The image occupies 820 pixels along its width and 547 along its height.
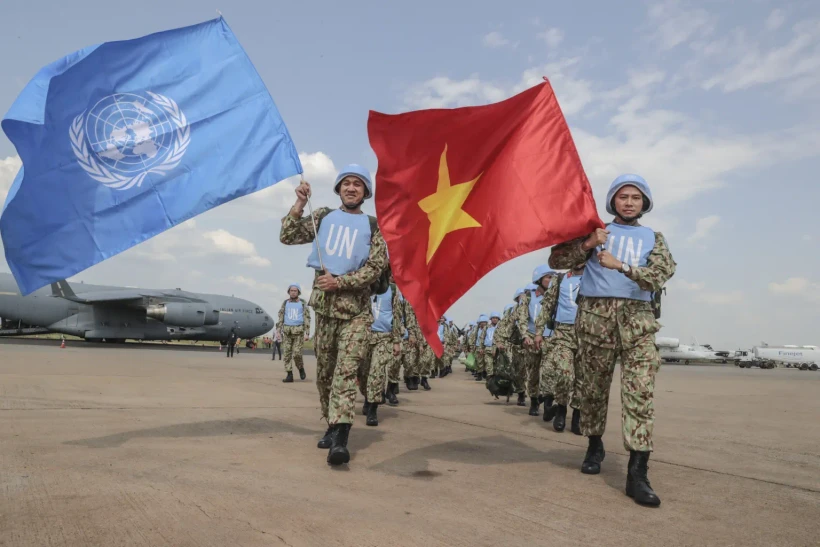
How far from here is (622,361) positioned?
420 cm

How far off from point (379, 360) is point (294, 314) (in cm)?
634

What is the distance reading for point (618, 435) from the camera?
6.58 m

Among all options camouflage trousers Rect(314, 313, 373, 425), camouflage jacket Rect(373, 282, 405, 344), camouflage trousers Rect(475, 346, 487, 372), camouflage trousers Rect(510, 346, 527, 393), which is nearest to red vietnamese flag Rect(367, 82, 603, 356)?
camouflage trousers Rect(314, 313, 373, 425)

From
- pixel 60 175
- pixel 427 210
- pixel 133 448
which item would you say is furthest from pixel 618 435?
pixel 60 175

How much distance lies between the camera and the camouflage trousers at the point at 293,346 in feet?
42.0

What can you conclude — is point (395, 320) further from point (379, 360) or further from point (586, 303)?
point (586, 303)

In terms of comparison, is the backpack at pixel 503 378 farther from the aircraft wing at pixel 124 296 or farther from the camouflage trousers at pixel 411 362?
the aircraft wing at pixel 124 296

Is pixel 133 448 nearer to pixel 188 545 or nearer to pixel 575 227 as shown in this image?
pixel 188 545

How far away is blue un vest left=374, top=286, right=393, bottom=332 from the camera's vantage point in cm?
908

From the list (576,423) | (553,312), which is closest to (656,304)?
(576,423)

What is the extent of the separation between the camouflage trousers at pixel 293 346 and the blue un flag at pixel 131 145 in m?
8.27

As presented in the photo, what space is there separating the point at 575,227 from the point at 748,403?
357 inches

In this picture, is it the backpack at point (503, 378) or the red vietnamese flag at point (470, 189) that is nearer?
the red vietnamese flag at point (470, 189)

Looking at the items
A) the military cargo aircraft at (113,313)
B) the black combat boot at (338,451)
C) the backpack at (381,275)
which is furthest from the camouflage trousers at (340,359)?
the military cargo aircraft at (113,313)
